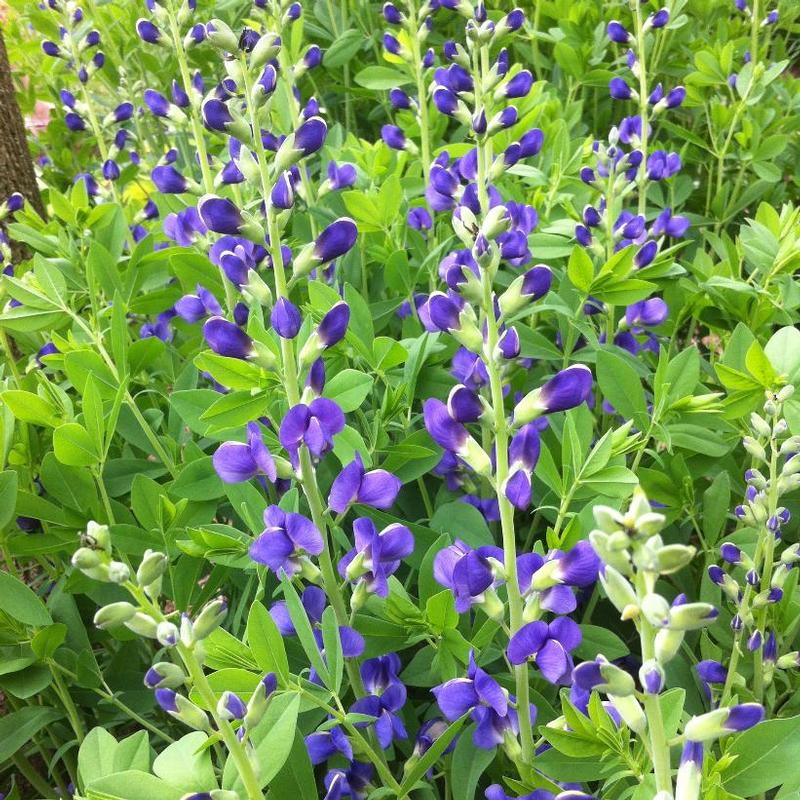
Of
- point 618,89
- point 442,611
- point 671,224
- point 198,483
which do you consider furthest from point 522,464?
point 618,89

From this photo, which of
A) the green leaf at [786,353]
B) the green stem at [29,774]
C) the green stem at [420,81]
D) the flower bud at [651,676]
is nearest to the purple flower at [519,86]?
the green stem at [420,81]

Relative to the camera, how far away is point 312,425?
1.29m

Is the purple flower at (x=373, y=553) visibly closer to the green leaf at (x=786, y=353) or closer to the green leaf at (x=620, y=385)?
the green leaf at (x=620, y=385)

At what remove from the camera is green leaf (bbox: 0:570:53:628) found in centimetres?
163

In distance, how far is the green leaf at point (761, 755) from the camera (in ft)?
3.88

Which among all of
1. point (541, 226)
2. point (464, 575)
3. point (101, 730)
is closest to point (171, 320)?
point (541, 226)

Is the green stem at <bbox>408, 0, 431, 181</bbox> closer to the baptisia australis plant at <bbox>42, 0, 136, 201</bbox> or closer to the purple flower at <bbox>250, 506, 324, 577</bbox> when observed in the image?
the baptisia australis plant at <bbox>42, 0, 136, 201</bbox>

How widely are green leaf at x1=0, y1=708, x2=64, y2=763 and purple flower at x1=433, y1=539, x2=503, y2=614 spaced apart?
0.99 meters

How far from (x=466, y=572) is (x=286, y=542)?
0.28 m

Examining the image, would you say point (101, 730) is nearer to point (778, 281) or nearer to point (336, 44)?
point (778, 281)

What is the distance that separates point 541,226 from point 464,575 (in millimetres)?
1336

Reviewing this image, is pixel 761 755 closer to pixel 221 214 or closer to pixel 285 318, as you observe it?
pixel 285 318

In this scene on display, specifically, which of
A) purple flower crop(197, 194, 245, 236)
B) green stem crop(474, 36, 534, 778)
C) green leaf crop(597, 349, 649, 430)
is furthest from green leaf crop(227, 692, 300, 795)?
green leaf crop(597, 349, 649, 430)

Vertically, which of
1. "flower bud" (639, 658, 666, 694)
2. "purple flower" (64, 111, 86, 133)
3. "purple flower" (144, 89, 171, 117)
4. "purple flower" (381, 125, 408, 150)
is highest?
"purple flower" (144, 89, 171, 117)
